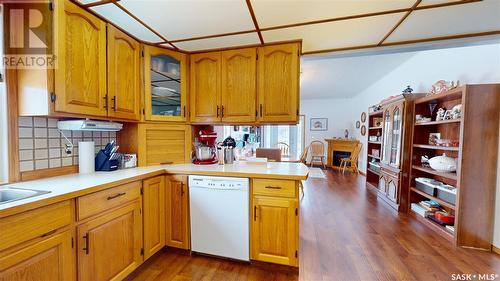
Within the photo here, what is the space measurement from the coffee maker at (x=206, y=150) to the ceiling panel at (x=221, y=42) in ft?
3.01

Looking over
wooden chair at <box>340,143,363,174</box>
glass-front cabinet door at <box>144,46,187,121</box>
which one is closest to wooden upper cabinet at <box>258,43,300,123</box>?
glass-front cabinet door at <box>144,46,187,121</box>

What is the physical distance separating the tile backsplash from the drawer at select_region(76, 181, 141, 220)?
0.62 meters

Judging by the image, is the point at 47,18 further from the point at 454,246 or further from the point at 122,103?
the point at 454,246

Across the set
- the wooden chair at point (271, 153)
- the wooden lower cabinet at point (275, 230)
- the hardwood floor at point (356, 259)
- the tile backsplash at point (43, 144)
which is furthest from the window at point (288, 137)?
the tile backsplash at point (43, 144)

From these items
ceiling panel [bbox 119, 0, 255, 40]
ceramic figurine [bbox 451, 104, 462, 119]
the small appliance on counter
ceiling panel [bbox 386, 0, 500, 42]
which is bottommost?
the small appliance on counter

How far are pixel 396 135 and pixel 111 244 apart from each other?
159 inches

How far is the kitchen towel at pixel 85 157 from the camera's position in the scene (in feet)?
5.76

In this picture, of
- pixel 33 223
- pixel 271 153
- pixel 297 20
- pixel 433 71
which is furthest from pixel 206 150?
pixel 433 71

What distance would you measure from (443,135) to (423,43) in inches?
56.2

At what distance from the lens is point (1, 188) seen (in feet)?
4.14

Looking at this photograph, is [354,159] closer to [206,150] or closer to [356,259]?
[356,259]

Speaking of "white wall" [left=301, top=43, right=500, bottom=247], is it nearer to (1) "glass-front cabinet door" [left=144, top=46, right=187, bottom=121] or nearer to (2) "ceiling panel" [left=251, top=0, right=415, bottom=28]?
(2) "ceiling panel" [left=251, top=0, right=415, bottom=28]

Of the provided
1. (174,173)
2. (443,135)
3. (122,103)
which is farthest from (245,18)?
(443,135)

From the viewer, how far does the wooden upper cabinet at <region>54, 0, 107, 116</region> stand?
1355 mm
